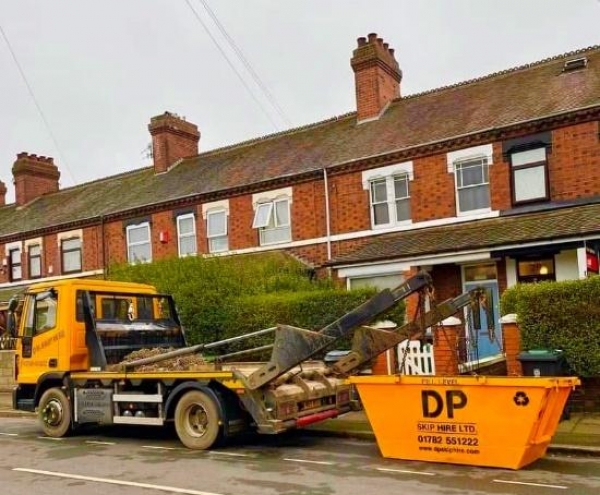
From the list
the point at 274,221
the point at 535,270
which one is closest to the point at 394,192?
the point at 274,221

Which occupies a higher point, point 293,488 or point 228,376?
point 228,376

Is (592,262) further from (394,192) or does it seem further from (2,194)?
(2,194)

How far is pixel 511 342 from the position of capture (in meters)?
12.2

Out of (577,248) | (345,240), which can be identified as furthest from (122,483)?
(345,240)

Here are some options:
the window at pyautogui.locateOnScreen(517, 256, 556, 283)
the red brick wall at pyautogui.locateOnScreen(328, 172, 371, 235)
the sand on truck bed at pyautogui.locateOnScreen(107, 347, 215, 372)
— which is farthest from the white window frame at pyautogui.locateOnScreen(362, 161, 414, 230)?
the sand on truck bed at pyautogui.locateOnScreen(107, 347, 215, 372)

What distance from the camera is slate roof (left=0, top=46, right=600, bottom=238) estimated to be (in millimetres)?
18797

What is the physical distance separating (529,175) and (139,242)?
14.1 m

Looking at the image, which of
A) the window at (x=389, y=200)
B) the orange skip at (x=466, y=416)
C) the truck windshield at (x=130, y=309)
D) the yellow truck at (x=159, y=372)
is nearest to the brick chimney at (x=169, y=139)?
the window at (x=389, y=200)

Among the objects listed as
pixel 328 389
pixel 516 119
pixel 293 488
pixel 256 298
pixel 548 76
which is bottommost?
pixel 293 488

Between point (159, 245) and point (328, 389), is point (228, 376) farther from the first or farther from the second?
point (159, 245)

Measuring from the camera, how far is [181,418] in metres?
10.0

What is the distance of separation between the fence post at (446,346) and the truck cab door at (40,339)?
21.4ft

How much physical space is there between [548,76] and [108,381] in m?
15.7

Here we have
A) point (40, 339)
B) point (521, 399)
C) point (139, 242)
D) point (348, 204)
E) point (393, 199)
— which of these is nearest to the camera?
point (521, 399)
